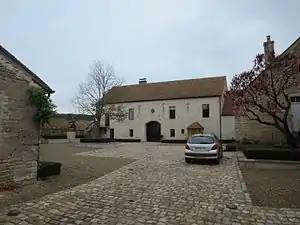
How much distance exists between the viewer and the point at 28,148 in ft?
31.6

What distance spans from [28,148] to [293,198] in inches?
326

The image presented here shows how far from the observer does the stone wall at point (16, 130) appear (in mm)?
8797

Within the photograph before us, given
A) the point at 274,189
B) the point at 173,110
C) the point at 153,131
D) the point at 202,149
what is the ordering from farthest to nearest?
1. the point at 153,131
2. the point at 173,110
3. the point at 202,149
4. the point at 274,189

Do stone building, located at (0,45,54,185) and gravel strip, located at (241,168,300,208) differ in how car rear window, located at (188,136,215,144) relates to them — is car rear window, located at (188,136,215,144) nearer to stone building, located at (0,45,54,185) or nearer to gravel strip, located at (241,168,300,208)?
gravel strip, located at (241,168,300,208)

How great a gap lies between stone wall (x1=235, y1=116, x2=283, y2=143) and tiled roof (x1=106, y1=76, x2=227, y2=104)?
13260 millimetres

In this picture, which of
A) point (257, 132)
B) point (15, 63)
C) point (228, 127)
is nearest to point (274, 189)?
point (15, 63)

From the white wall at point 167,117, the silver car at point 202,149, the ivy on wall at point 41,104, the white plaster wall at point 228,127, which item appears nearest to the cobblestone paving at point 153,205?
the ivy on wall at point 41,104

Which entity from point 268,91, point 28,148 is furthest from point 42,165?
point 268,91

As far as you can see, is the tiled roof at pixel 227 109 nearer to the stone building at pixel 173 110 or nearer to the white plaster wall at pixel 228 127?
the stone building at pixel 173 110

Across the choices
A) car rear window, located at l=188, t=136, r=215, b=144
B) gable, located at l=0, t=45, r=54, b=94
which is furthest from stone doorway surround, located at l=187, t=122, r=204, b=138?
gable, located at l=0, t=45, r=54, b=94

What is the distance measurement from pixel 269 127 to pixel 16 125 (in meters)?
18.8

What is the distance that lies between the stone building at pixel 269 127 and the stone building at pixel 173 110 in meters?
12.0

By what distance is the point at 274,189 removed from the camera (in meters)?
8.76

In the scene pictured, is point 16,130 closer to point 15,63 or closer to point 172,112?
point 15,63
